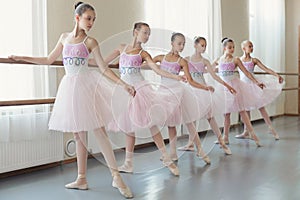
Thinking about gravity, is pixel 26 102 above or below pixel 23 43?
below

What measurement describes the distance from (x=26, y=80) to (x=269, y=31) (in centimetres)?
524

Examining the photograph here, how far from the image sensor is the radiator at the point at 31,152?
3.01 meters

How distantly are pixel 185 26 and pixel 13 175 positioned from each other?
2720 millimetres

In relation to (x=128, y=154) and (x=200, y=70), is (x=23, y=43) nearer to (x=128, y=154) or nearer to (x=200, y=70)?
(x=128, y=154)

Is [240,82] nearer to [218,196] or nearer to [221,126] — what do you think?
[221,126]

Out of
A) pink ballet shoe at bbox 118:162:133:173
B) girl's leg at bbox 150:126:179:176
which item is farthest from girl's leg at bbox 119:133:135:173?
girl's leg at bbox 150:126:179:176

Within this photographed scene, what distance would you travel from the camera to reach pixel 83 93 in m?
2.50

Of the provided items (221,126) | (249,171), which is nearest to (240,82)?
(221,126)

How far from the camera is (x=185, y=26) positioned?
4.97 metres

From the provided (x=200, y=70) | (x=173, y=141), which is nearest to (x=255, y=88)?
(x=200, y=70)

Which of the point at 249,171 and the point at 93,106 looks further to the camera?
the point at 249,171

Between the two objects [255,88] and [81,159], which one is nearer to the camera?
[81,159]

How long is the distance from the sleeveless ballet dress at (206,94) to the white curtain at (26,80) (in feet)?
3.89

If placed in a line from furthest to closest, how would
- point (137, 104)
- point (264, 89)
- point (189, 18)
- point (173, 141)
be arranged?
point (189, 18) → point (264, 89) → point (173, 141) → point (137, 104)
